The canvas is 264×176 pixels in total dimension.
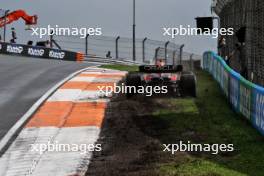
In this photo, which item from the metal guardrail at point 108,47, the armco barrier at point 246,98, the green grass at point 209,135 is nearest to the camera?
the green grass at point 209,135

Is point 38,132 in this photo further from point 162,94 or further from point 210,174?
point 162,94

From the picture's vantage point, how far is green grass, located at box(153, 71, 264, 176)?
892cm

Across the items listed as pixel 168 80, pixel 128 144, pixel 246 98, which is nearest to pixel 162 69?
pixel 168 80

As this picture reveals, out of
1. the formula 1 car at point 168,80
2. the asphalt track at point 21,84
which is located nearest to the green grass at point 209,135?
the formula 1 car at point 168,80

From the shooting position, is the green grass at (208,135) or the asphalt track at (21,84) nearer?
the green grass at (208,135)

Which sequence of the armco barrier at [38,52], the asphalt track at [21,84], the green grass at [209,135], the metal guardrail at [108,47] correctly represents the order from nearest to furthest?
the green grass at [209,135] → the asphalt track at [21,84] → the armco barrier at [38,52] → the metal guardrail at [108,47]

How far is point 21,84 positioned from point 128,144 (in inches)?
314

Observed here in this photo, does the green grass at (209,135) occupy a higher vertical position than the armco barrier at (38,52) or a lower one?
lower

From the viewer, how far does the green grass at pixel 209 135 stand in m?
8.92

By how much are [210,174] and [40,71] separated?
1392cm

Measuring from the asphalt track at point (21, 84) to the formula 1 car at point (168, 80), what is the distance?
2.57 meters

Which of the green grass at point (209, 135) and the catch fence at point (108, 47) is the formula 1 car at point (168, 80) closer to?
the green grass at point (209, 135)

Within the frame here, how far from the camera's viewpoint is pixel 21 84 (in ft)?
59.2

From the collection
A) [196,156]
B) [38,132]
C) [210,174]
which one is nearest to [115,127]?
[38,132]
